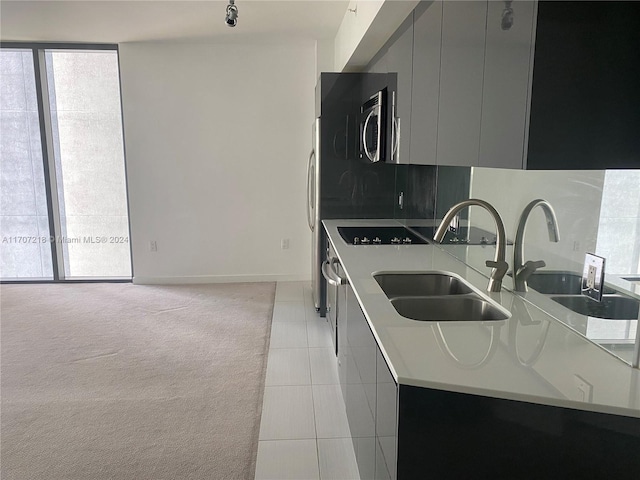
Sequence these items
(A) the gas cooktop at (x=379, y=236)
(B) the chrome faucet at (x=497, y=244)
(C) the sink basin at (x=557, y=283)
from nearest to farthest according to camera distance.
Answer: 1. (C) the sink basin at (x=557, y=283)
2. (B) the chrome faucet at (x=497, y=244)
3. (A) the gas cooktop at (x=379, y=236)

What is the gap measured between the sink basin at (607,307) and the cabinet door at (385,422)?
0.65 metres

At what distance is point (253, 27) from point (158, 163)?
1750 mm

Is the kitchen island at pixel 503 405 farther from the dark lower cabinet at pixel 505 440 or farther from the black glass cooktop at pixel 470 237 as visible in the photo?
the black glass cooktop at pixel 470 237

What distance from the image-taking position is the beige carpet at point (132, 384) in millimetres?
2256

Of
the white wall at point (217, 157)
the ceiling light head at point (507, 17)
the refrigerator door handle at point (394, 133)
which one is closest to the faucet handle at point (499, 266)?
the ceiling light head at point (507, 17)

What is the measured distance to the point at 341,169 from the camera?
4.02 m

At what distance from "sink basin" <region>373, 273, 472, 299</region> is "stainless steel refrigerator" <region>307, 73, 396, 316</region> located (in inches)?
64.8

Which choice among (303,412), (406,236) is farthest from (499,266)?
(406,236)

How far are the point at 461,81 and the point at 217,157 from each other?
3.71 m

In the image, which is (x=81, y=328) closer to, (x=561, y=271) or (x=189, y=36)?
(x=189, y=36)

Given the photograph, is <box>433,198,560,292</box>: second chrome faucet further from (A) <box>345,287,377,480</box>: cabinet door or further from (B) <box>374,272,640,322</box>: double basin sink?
(A) <box>345,287,377,480</box>: cabinet door

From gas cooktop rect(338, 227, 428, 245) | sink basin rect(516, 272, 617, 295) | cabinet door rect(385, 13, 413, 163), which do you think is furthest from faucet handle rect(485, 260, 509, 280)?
gas cooktop rect(338, 227, 428, 245)

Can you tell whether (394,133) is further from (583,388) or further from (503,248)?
(583,388)

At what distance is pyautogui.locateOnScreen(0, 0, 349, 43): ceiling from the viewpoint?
3.67 meters
